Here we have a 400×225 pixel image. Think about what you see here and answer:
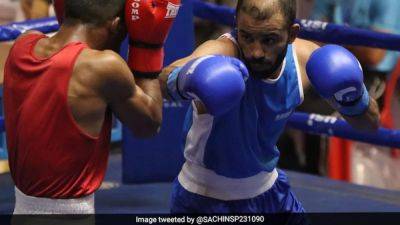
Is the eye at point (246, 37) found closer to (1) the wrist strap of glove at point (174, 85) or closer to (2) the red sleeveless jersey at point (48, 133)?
(1) the wrist strap of glove at point (174, 85)

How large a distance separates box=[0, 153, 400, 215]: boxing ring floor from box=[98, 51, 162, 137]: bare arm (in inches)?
52.9

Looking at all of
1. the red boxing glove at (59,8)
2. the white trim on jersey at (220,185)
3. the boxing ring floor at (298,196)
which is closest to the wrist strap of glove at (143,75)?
the red boxing glove at (59,8)

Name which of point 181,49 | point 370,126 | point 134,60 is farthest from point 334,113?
point 134,60

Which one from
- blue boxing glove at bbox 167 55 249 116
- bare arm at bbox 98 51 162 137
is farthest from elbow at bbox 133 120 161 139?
blue boxing glove at bbox 167 55 249 116

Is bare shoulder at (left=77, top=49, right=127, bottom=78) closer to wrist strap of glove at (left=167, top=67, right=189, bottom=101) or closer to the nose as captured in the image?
wrist strap of glove at (left=167, top=67, right=189, bottom=101)

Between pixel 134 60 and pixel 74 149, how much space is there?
0.25 meters

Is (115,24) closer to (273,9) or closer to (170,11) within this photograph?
(170,11)

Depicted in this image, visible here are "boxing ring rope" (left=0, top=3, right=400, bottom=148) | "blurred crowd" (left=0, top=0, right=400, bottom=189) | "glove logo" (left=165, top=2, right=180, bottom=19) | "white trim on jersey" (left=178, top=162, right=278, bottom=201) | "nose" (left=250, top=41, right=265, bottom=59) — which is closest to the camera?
"glove logo" (left=165, top=2, right=180, bottom=19)

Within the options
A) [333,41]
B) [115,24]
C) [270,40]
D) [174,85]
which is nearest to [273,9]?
[270,40]

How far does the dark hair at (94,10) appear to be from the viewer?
2.05 m

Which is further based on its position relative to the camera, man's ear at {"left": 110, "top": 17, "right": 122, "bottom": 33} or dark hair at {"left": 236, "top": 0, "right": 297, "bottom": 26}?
dark hair at {"left": 236, "top": 0, "right": 297, "bottom": 26}

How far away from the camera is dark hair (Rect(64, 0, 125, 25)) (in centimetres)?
205

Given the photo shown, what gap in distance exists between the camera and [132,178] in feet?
12.5

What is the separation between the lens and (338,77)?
2275 millimetres
